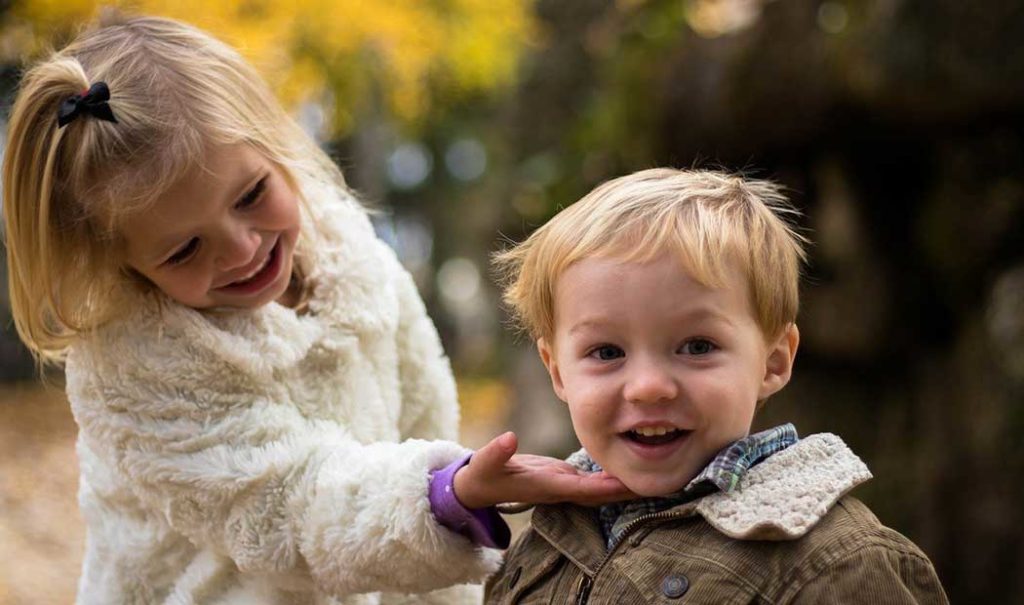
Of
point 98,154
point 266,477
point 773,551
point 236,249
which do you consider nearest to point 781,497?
point 773,551

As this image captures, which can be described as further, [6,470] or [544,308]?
[6,470]

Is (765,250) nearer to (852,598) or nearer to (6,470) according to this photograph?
(852,598)

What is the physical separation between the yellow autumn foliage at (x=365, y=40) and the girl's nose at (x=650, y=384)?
4.68 metres

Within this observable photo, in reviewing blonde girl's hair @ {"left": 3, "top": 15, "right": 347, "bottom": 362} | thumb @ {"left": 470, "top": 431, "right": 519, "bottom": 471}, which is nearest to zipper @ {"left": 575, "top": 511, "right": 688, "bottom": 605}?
thumb @ {"left": 470, "top": 431, "right": 519, "bottom": 471}

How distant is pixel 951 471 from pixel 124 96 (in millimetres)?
3837

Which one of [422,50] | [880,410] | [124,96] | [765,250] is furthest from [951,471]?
[422,50]

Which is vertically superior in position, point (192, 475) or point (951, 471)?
point (192, 475)

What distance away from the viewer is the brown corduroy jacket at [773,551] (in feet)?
4.93

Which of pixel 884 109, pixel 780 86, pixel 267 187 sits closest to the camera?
pixel 267 187

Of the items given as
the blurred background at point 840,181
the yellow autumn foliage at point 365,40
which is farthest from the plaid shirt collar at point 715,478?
the yellow autumn foliage at point 365,40

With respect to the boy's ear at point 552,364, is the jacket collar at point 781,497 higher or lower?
lower

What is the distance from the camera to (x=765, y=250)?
1.67 meters

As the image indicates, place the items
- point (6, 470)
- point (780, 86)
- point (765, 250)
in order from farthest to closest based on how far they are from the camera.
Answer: point (6, 470)
point (780, 86)
point (765, 250)

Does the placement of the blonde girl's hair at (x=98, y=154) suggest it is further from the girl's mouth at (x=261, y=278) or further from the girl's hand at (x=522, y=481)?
the girl's hand at (x=522, y=481)
